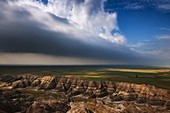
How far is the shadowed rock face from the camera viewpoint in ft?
332

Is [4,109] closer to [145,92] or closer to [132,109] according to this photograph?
[132,109]

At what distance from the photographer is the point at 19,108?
354ft

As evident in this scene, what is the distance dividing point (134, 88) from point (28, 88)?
8509cm

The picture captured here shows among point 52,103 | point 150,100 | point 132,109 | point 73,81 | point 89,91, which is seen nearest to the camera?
point 132,109

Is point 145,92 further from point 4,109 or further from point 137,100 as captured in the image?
point 4,109

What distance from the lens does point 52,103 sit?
348ft

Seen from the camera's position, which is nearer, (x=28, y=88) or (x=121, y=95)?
(x=121, y=95)

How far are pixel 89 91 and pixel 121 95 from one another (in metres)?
24.5

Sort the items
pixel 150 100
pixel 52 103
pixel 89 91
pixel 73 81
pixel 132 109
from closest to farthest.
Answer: pixel 132 109 → pixel 52 103 → pixel 150 100 → pixel 89 91 → pixel 73 81

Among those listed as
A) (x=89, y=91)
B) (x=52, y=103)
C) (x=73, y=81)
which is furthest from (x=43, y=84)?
(x=52, y=103)

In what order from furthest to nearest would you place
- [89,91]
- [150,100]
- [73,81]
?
[73,81] < [89,91] < [150,100]

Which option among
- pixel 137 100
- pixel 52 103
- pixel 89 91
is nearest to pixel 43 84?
pixel 89 91

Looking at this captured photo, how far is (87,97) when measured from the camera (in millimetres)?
167625

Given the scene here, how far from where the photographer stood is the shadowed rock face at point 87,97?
101 metres
